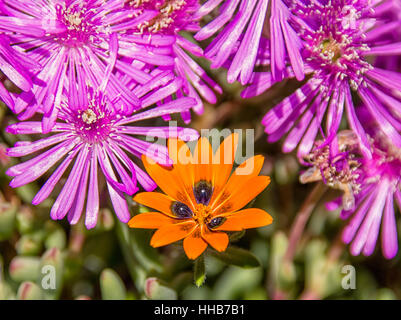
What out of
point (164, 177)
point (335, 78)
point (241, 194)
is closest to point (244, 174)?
point (241, 194)

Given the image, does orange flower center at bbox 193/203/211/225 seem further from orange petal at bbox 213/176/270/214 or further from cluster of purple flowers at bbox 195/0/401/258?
cluster of purple flowers at bbox 195/0/401/258

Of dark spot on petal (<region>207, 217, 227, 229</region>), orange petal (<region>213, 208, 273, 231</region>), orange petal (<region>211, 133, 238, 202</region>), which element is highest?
orange petal (<region>211, 133, 238, 202</region>)

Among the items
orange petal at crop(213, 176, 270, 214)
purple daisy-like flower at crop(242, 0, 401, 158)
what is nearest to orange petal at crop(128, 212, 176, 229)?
orange petal at crop(213, 176, 270, 214)

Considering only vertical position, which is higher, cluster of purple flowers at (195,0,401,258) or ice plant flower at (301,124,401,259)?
cluster of purple flowers at (195,0,401,258)

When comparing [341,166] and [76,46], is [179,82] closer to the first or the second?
[76,46]

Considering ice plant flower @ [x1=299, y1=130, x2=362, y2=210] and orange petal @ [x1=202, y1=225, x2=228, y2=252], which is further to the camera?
ice plant flower @ [x1=299, y1=130, x2=362, y2=210]

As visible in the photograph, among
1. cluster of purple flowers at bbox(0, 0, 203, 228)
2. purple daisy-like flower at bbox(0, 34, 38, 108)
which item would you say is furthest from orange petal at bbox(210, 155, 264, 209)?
purple daisy-like flower at bbox(0, 34, 38, 108)
